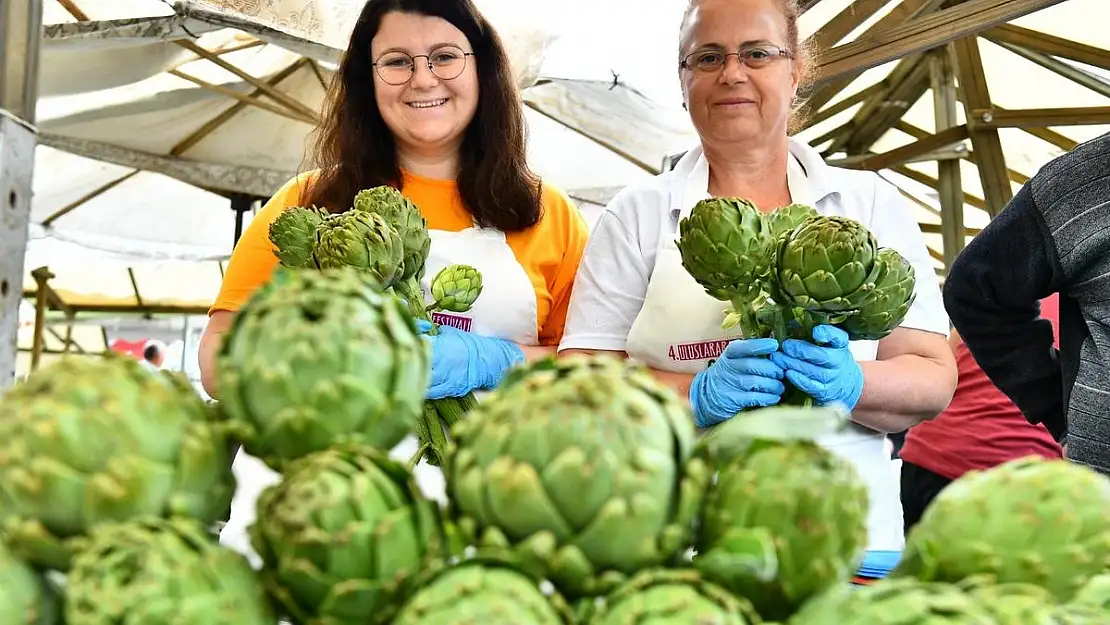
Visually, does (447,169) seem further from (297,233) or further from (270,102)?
(270,102)

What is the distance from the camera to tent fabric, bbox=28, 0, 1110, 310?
274 cm

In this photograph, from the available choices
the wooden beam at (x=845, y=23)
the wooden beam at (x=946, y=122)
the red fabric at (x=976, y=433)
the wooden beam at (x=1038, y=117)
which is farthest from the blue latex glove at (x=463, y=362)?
the wooden beam at (x=946, y=122)

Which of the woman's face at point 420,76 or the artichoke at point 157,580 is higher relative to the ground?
the woman's face at point 420,76

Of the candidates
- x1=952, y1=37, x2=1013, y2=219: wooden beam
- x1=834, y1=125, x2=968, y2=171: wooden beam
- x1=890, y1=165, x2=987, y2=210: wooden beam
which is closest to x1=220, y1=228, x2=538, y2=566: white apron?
x1=952, y1=37, x2=1013, y2=219: wooden beam

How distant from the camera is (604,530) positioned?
0.44m

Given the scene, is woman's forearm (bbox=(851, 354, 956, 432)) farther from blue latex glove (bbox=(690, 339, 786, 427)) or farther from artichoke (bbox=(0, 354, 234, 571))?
artichoke (bbox=(0, 354, 234, 571))

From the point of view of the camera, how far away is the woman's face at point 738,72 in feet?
A: 4.60

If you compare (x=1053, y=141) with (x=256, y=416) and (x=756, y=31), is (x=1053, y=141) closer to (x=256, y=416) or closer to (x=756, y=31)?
(x=756, y=31)

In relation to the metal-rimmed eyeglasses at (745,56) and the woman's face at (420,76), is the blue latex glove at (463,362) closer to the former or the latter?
the woman's face at (420,76)

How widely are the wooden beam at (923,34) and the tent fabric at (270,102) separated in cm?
52

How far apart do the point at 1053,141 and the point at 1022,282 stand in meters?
3.41

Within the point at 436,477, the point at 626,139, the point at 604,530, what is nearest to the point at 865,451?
the point at 436,477

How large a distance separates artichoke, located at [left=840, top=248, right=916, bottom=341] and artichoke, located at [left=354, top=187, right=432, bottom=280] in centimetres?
46

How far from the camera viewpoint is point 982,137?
384 centimetres
